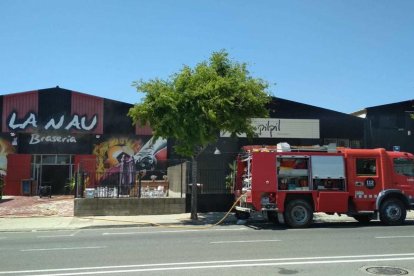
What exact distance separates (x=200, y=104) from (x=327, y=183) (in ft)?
18.2

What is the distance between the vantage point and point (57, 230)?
57.9ft

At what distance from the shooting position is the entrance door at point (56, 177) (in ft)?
111

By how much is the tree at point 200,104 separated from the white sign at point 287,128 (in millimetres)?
10009

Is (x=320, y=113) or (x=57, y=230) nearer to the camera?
(x=57, y=230)

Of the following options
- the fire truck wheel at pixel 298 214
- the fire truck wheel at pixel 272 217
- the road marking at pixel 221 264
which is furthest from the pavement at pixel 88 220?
the road marking at pixel 221 264

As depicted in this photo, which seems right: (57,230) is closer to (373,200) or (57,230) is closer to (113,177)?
(113,177)

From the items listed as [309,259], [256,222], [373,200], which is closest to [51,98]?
[256,222]

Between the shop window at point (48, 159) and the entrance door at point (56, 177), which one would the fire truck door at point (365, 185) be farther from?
the shop window at point (48, 159)

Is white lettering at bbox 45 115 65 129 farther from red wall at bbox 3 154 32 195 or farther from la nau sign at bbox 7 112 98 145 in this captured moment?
red wall at bbox 3 154 32 195

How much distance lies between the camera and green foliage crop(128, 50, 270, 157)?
1895 centimetres

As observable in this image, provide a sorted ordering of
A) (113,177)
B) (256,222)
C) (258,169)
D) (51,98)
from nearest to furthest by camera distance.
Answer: (258,169) → (256,222) → (113,177) → (51,98)

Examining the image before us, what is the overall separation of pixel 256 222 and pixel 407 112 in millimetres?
18532

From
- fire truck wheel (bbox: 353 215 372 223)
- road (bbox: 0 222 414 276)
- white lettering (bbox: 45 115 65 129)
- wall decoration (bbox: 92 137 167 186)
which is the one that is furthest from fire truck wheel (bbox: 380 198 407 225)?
white lettering (bbox: 45 115 65 129)

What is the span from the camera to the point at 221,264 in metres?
9.48
